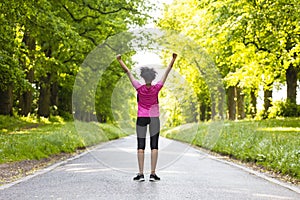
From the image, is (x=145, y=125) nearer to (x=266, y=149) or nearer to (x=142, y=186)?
(x=142, y=186)

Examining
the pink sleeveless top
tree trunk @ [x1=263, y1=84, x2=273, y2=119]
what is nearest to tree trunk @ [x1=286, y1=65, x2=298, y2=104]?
tree trunk @ [x1=263, y1=84, x2=273, y2=119]

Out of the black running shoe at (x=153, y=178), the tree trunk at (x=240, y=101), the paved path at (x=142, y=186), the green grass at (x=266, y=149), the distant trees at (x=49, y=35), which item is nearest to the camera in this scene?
the paved path at (x=142, y=186)

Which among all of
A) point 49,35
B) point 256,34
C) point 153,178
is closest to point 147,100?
point 153,178

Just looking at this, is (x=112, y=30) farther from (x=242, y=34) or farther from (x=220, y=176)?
(x=220, y=176)

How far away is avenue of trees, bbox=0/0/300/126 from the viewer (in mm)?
15688

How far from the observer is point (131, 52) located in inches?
832

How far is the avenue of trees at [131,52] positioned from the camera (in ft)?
51.5

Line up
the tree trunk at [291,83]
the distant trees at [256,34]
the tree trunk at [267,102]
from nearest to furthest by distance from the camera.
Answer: the distant trees at [256,34] → the tree trunk at [291,83] → the tree trunk at [267,102]

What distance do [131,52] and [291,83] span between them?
→ 11.3 metres

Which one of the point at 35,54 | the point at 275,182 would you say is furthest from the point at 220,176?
the point at 35,54

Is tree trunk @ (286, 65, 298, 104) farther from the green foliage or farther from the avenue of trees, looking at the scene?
the green foliage

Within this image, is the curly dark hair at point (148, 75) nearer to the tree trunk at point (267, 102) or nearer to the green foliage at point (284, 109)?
the green foliage at point (284, 109)

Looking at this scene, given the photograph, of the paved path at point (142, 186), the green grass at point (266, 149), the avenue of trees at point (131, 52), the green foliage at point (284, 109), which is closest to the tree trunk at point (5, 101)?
the avenue of trees at point (131, 52)

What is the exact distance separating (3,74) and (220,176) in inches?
376
